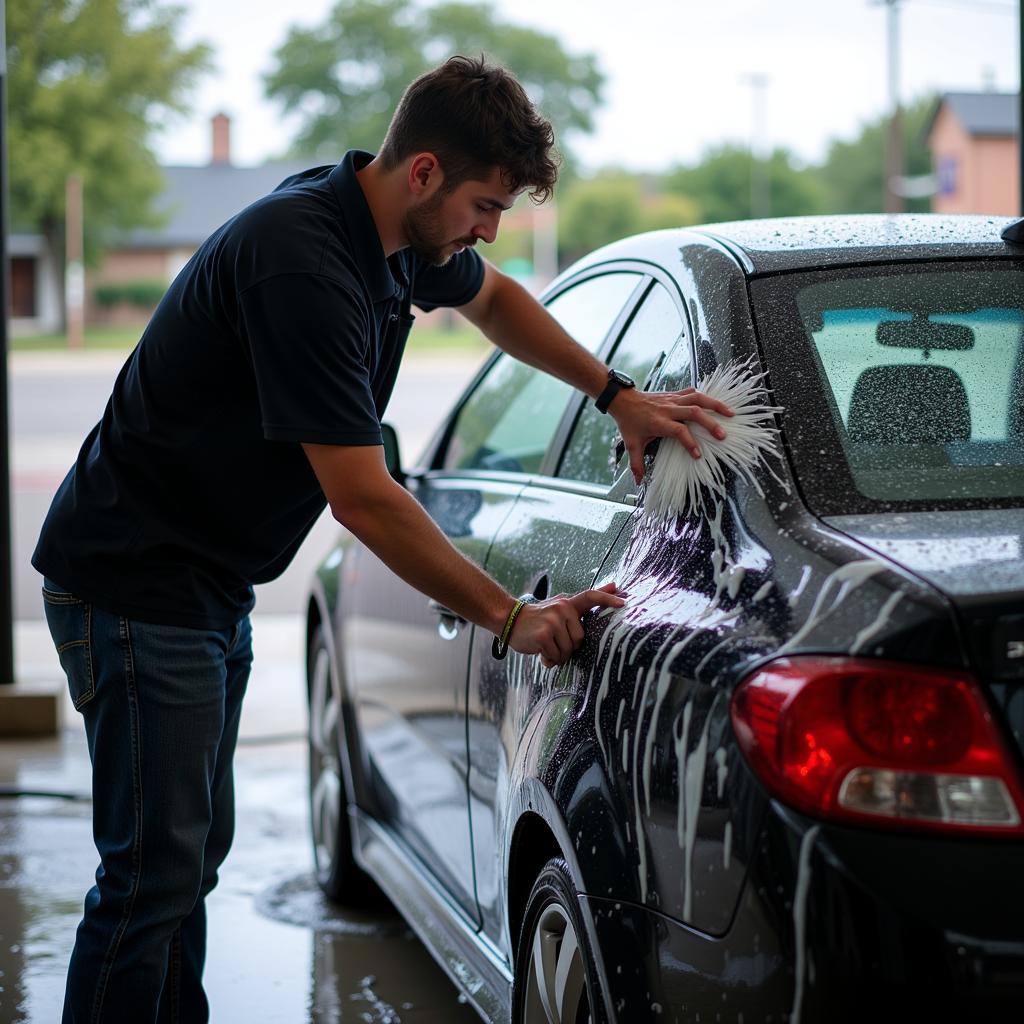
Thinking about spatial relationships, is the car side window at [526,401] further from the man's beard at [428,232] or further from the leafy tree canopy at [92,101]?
the leafy tree canopy at [92,101]

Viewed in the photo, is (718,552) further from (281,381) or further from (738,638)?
(281,381)

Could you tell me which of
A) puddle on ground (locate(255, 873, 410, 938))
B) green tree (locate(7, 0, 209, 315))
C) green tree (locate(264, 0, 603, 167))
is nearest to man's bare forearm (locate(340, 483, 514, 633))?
puddle on ground (locate(255, 873, 410, 938))

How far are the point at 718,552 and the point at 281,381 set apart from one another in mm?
723

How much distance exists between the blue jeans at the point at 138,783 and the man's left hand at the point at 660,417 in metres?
0.78

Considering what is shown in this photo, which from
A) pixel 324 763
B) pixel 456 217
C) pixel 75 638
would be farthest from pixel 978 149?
pixel 75 638

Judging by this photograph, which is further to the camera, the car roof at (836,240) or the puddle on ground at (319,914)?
the puddle on ground at (319,914)

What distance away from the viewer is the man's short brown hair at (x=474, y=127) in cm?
238

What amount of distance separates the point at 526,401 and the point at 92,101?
49.3 metres

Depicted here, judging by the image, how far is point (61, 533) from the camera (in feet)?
8.45

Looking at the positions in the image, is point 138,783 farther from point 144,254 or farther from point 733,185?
point 733,185

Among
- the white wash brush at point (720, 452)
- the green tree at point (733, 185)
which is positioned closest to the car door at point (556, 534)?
the white wash brush at point (720, 452)

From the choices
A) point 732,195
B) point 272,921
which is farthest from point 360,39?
point 272,921

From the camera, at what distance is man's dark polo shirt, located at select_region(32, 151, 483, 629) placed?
89.4 inches

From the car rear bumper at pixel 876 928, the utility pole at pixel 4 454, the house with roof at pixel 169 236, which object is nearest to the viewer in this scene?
the car rear bumper at pixel 876 928
